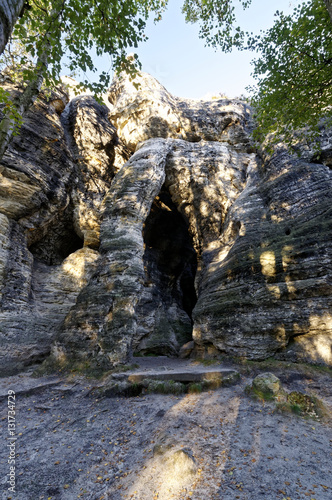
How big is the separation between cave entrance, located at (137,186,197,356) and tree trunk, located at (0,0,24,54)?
1468 centimetres

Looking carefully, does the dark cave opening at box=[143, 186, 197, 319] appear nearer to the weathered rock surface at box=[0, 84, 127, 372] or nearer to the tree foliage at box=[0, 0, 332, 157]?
the weathered rock surface at box=[0, 84, 127, 372]

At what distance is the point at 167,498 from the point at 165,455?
0.88 m

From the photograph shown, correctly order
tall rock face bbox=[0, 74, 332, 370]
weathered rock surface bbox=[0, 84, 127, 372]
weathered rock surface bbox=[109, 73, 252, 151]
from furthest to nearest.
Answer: weathered rock surface bbox=[109, 73, 252, 151] < weathered rock surface bbox=[0, 84, 127, 372] < tall rock face bbox=[0, 74, 332, 370]

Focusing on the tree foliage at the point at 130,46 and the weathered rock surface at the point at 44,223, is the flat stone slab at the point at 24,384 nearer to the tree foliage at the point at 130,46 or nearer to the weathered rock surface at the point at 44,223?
the weathered rock surface at the point at 44,223

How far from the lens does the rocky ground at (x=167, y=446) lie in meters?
3.58

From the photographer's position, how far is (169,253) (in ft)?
69.4

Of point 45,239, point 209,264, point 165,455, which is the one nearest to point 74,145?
point 45,239

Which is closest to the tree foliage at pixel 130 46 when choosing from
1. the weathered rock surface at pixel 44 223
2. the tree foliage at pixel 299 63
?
the tree foliage at pixel 299 63

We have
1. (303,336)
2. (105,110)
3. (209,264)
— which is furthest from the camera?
(105,110)

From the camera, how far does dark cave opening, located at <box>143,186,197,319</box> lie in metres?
19.4

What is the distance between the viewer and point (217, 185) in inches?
687

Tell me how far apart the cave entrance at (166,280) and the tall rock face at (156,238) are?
0.11m

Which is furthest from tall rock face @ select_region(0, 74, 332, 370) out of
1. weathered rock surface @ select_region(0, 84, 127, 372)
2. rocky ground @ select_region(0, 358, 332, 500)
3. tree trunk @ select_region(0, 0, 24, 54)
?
tree trunk @ select_region(0, 0, 24, 54)

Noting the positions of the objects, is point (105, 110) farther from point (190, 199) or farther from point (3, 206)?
point (3, 206)
